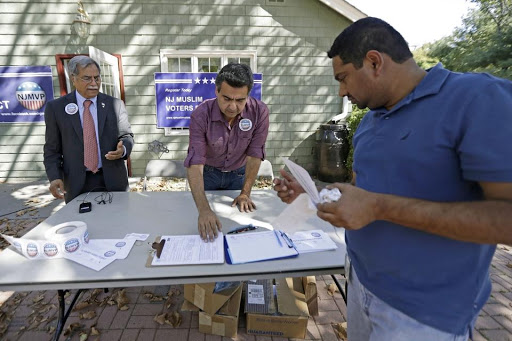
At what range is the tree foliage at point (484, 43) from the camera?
29.1 feet

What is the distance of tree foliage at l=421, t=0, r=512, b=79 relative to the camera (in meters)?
8.87

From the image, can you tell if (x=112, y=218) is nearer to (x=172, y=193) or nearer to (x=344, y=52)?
(x=172, y=193)

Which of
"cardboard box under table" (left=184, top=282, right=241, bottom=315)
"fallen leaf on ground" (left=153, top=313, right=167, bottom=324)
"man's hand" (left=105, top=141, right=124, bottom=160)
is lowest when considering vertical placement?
"fallen leaf on ground" (left=153, top=313, right=167, bottom=324)

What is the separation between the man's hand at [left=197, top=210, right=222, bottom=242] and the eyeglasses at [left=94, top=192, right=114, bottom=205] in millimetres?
1025

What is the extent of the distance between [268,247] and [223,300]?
2.64 ft

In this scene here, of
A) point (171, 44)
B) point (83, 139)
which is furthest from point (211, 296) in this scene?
point (171, 44)

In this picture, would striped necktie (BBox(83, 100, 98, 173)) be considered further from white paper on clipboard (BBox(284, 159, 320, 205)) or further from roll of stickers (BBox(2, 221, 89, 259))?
white paper on clipboard (BBox(284, 159, 320, 205))

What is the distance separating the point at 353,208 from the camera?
847 millimetres

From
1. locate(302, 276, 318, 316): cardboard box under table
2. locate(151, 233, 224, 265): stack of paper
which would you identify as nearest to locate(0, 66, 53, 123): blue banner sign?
locate(151, 233, 224, 265): stack of paper

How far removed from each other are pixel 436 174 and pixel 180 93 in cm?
575

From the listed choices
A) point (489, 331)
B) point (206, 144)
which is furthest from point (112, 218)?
point (489, 331)

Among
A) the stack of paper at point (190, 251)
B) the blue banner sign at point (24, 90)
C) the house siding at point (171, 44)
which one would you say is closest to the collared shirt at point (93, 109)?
the stack of paper at point (190, 251)

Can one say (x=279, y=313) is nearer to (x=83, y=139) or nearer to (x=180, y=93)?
(x=83, y=139)

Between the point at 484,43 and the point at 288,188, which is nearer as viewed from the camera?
the point at 288,188
